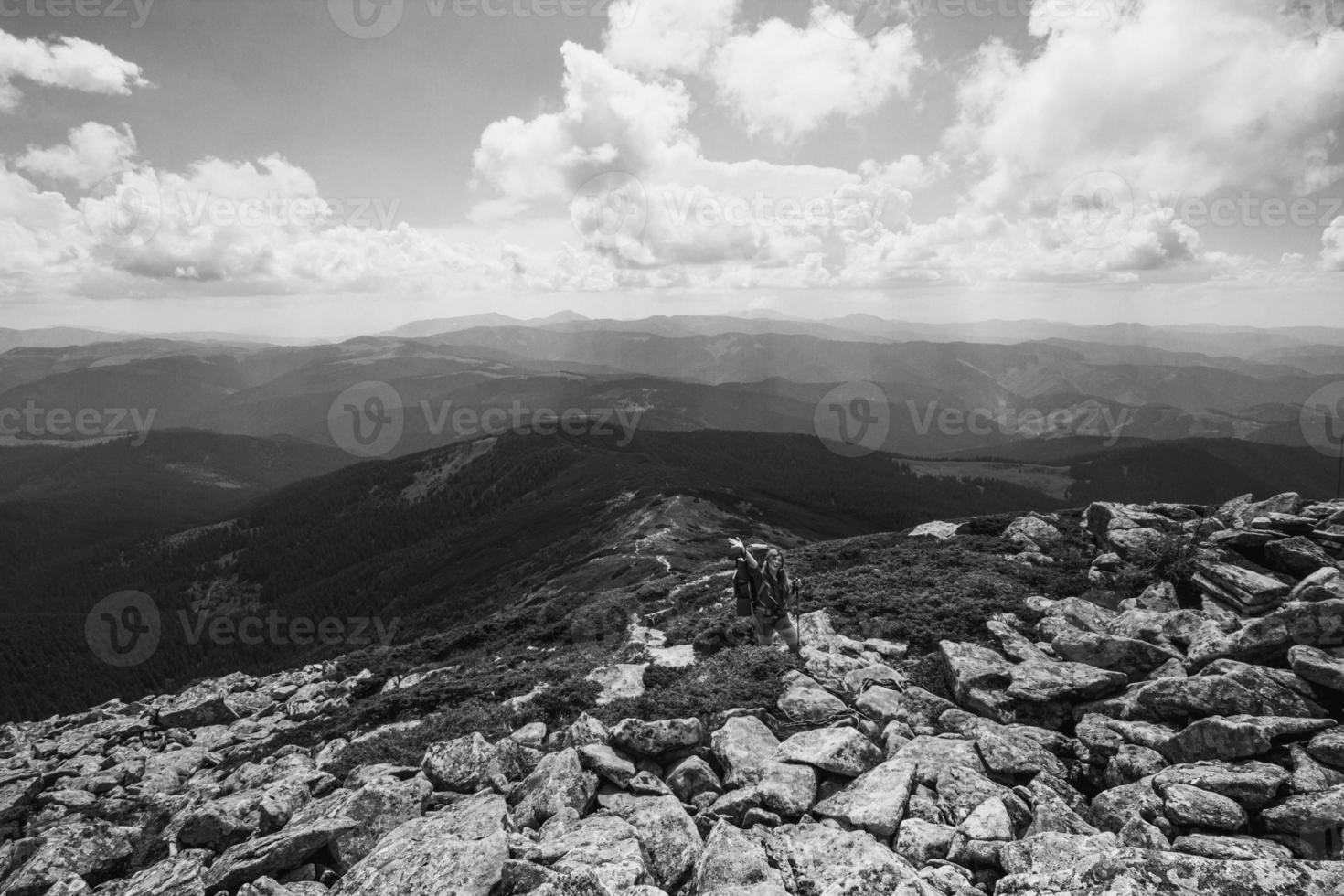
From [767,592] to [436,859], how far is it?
1346 centimetres

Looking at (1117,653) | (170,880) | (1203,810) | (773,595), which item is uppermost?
(1203,810)

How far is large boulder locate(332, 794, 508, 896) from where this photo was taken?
9938mm

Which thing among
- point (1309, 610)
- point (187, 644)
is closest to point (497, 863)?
point (1309, 610)

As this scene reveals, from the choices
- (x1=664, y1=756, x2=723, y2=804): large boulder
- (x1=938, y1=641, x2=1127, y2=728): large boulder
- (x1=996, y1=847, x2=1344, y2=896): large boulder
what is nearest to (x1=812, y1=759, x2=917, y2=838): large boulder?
(x1=664, y1=756, x2=723, y2=804): large boulder

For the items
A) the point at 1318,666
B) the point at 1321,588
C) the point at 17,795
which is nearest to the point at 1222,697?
the point at 1318,666

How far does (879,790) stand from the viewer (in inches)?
457

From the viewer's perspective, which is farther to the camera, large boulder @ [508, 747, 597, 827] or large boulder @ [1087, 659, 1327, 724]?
large boulder @ [1087, 659, 1327, 724]

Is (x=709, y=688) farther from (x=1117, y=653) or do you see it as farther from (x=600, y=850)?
(x=1117, y=653)

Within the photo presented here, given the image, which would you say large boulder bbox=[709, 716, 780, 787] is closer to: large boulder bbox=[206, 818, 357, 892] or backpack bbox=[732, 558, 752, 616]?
backpack bbox=[732, 558, 752, 616]

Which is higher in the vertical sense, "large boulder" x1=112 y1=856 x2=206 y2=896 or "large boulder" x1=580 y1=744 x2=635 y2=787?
"large boulder" x1=580 y1=744 x2=635 y2=787

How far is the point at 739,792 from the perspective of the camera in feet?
39.0

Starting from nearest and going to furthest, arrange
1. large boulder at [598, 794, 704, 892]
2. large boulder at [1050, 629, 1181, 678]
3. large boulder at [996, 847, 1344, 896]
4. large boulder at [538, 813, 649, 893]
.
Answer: large boulder at [996, 847, 1344, 896] → large boulder at [538, 813, 649, 893] → large boulder at [598, 794, 704, 892] → large boulder at [1050, 629, 1181, 678]

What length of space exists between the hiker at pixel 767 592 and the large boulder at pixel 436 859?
11.7 metres

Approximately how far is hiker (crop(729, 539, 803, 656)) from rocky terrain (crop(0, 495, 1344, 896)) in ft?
6.66
